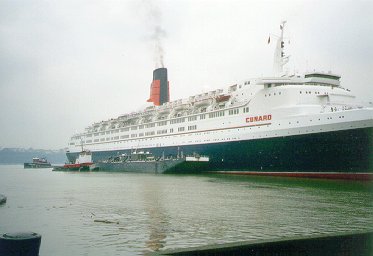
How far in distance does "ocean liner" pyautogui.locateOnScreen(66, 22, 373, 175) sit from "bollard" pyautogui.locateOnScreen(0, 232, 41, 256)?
27029 mm

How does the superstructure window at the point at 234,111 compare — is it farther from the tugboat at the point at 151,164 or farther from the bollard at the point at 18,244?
the bollard at the point at 18,244

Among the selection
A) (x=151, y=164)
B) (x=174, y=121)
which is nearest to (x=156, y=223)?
(x=151, y=164)

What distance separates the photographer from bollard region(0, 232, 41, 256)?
4691 millimetres

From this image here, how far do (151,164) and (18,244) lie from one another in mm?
44035

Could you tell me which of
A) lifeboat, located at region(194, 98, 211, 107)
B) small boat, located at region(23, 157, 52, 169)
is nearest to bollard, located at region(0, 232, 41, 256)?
lifeboat, located at region(194, 98, 211, 107)

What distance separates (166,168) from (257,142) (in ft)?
48.0

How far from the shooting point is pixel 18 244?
4715mm

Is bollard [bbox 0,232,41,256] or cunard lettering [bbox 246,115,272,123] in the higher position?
cunard lettering [bbox 246,115,272,123]

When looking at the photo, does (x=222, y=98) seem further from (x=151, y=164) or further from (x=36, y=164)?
(x=36, y=164)

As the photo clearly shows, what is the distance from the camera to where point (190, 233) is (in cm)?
982

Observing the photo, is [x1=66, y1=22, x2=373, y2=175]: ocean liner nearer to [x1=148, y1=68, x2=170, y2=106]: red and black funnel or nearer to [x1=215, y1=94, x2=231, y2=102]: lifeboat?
[x1=215, y1=94, x2=231, y2=102]: lifeboat

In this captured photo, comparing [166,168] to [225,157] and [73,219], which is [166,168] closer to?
[225,157]

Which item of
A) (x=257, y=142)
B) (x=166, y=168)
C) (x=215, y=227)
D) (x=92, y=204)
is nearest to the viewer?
(x=215, y=227)

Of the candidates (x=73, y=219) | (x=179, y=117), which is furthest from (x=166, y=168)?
(x=73, y=219)
